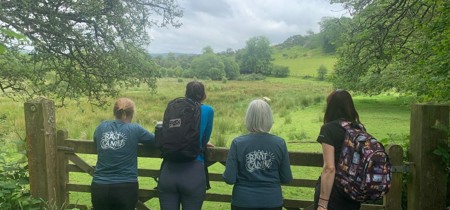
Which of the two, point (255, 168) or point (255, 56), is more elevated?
point (255, 56)

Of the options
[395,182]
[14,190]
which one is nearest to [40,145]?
[14,190]

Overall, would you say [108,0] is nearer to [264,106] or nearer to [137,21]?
[137,21]

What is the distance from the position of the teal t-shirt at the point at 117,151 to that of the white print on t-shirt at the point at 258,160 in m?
1.05

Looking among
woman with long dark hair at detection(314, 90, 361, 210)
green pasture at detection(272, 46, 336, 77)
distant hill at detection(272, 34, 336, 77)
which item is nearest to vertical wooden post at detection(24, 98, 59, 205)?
woman with long dark hair at detection(314, 90, 361, 210)

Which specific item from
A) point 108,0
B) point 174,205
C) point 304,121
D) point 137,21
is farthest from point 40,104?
point 304,121

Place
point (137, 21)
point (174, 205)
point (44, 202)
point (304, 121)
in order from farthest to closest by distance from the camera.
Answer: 1. point (304, 121)
2. point (137, 21)
3. point (44, 202)
4. point (174, 205)

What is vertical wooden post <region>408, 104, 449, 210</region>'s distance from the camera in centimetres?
352

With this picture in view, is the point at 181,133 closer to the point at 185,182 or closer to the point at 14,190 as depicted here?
the point at 185,182

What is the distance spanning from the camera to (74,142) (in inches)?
179

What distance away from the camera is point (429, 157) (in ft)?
11.7

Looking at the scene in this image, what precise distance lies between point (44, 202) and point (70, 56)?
5437mm

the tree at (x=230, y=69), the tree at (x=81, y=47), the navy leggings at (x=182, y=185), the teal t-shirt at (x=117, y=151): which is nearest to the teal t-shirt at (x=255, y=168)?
the navy leggings at (x=182, y=185)

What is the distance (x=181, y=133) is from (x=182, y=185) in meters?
0.47

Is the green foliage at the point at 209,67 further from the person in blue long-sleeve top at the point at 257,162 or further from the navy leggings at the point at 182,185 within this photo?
the person in blue long-sleeve top at the point at 257,162
